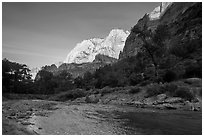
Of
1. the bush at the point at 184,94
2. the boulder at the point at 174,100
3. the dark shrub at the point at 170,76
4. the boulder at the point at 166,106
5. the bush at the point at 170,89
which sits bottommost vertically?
the boulder at the point at 166,106

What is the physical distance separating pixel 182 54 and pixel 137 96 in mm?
34859

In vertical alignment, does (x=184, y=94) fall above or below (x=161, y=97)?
above

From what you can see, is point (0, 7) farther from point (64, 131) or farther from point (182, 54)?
point (182, 54)

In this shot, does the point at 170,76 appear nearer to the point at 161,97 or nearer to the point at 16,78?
the point at 161,97

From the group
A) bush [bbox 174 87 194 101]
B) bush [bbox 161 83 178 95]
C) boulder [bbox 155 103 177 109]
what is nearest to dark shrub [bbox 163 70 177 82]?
bush [bbox 161 83 178 95]

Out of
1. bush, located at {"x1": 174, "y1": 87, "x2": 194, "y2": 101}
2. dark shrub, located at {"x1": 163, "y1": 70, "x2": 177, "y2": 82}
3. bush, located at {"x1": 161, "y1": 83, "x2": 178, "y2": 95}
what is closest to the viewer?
bush, located at {"x1": 174, "y1": 87, "x2": 194, "y2": 101}

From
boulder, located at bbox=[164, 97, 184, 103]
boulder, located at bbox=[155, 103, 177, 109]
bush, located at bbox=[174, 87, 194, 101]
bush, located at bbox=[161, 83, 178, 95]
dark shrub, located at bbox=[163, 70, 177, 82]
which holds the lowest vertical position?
boulder, located at bbox=[155, 103, 177, 109]

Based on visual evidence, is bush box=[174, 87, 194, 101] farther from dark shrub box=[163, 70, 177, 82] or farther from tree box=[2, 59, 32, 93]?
tree box=[2, 59, 32, 93]

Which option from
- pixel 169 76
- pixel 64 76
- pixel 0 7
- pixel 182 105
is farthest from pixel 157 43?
pixel 64 76

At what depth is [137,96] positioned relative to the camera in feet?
71.7

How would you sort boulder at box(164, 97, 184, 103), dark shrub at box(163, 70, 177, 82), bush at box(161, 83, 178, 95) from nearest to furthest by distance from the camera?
boulder at box(164, 97, 184, 103) → bush at box(161, 83, 178, 95) → dark shrub at box(163, 70, 177, 82)

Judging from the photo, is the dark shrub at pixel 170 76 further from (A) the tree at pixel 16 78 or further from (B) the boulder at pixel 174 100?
(A) the tree at pixel 16 78

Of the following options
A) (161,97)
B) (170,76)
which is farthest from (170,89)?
(170,76)

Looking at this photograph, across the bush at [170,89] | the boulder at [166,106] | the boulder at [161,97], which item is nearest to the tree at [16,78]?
the bush at [170,89]
